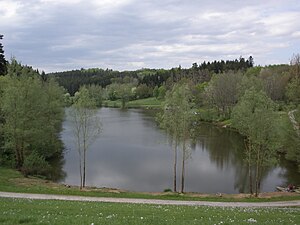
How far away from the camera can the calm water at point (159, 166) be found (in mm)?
41719

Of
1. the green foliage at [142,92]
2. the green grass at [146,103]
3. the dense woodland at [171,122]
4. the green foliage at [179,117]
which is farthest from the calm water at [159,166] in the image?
the green foliage at [142,92]

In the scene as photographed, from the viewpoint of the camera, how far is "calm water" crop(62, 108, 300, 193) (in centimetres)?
4172

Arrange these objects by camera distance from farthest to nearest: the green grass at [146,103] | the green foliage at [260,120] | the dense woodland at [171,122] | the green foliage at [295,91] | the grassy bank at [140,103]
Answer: the grassy bank at [140,103] → the green grass at [146,103] → the green foliage at [295,91] → the dense woodland at [171,122] → the green foliage at [260,120]

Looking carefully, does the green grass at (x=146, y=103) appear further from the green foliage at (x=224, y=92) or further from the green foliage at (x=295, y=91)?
the green foliage at (x=295, y=91)

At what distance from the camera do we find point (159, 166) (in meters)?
49.2

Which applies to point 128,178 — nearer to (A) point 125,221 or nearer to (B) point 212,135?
(A) point 125,221

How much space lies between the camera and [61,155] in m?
57.0

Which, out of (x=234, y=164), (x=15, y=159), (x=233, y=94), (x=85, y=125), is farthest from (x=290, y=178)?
(x=233, y=94)

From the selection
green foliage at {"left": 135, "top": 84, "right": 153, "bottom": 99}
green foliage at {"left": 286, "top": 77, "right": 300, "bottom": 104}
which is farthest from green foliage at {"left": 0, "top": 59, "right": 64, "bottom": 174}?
green foliage at {"left": 135, "top": 84, "right": 153, "bottom": 99}

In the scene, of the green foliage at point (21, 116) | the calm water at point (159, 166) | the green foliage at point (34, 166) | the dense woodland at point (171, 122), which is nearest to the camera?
the dense woodland at point (171, 122)

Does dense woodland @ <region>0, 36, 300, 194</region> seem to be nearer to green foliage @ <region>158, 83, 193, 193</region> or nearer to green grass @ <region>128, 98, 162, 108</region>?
green foliage @ <region>158, 83, 193, 193</region>

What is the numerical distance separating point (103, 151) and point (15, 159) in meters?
16.6

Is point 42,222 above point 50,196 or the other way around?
above

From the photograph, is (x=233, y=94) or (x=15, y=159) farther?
(x=233, y=94)
